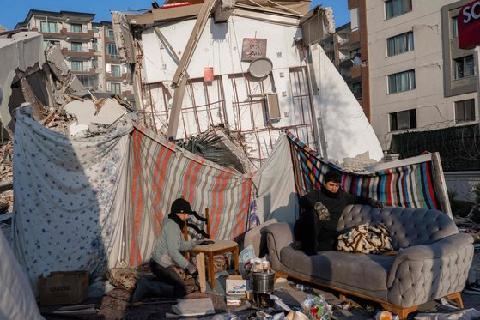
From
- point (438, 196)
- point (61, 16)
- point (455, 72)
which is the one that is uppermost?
point (61, 16)

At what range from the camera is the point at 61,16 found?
54812mm

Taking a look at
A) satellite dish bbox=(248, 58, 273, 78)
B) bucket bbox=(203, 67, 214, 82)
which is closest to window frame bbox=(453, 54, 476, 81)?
satellite dish bbox=(248, 58, 273, 78)

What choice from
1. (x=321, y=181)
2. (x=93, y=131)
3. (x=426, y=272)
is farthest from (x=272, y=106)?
(x=426, y=272)

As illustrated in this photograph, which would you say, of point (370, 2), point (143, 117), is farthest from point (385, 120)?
point (143, 117)

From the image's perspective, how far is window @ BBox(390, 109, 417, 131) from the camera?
2702 centimetres

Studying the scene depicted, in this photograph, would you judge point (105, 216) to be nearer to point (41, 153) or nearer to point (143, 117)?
point (41, 153)

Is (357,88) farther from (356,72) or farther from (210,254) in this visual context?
(210,254)

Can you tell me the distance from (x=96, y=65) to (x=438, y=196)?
180ft

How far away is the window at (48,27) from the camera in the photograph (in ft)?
177

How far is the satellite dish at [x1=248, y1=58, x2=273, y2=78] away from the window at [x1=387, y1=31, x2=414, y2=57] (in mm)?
15886

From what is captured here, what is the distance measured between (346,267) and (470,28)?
638 cm

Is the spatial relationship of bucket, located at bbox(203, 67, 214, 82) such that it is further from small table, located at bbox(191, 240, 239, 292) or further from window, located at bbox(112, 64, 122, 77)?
window, located at bbox(112, 64, 122, 77)

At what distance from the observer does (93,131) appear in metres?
9.98

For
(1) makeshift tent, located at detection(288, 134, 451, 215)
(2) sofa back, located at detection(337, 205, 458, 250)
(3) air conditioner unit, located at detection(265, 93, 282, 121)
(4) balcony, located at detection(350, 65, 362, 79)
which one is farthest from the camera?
(4) balcony, located at detection(350, 65, 362, 79)
